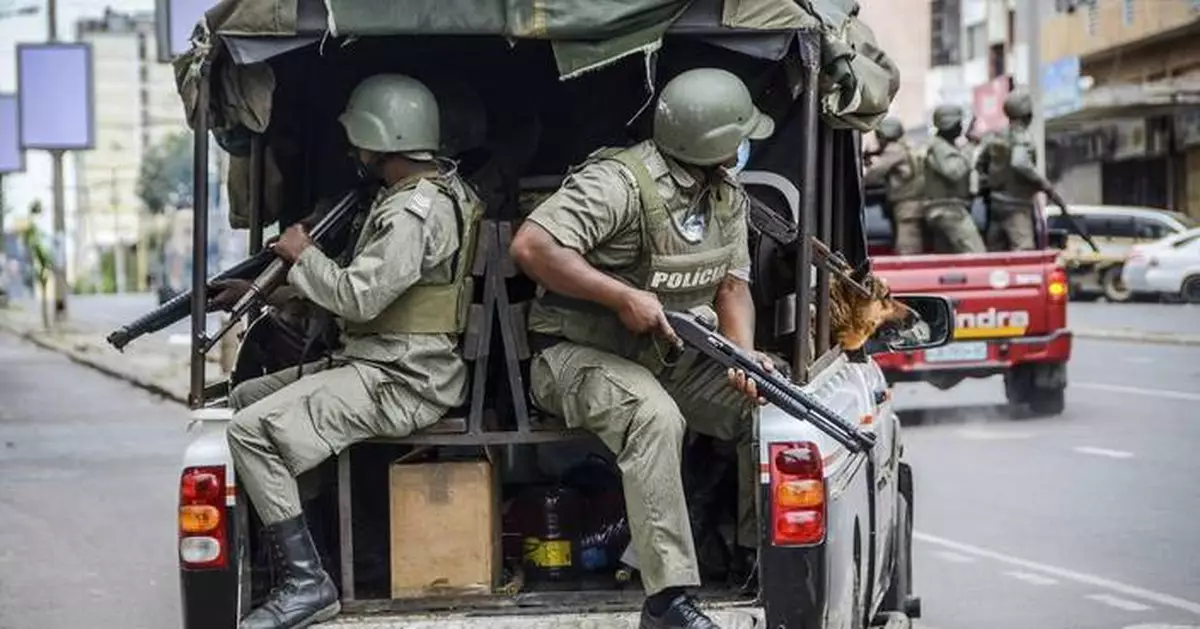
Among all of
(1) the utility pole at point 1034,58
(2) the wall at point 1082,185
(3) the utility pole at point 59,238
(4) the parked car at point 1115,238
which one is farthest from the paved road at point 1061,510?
(2) the wall at point 1082,185

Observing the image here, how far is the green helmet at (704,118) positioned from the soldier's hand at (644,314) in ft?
1.47

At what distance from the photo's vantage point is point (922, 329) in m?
7.52

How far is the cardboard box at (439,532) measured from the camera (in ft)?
19.5

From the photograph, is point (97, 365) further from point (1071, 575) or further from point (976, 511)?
point (1071, 575)

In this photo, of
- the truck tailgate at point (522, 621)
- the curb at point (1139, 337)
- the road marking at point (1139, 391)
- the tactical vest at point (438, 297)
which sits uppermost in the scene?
the tactical vest at point (438, 297)

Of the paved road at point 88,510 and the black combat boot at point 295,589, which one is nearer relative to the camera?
the black combat boot at point 295,589

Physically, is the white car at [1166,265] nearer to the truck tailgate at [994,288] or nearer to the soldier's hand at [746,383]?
the truck tailgate at [994,288]

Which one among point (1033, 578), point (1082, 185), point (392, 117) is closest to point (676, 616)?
point (392, 117)

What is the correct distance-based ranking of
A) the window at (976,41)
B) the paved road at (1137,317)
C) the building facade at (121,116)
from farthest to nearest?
the building facade at (121,116) < the window at (976,41) < the paved road at (1137,317)

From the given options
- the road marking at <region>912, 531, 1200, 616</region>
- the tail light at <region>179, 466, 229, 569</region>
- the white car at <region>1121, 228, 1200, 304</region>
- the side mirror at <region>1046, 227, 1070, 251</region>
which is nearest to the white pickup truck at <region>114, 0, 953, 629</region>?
the tail light at <region>179, 466, 229, 569</region>

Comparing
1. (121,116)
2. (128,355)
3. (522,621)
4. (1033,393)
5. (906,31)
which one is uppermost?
(121,116)

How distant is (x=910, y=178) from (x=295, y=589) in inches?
415

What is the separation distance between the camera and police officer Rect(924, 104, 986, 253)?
610 inches

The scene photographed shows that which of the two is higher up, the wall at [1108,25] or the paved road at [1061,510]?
the wall at [1108,25]
